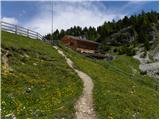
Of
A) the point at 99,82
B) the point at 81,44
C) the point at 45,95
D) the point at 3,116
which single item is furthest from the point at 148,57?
the point at 3,116

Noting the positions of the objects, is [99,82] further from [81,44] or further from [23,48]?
[81,44]

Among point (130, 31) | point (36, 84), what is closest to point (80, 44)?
point (130, 31)

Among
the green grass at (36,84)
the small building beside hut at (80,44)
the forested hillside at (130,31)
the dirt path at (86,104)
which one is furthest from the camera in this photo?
the forested hillside at (130,31)

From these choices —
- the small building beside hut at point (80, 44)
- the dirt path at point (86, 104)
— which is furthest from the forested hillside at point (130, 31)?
the dirt path at point (86, 104)

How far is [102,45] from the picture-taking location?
439 ft

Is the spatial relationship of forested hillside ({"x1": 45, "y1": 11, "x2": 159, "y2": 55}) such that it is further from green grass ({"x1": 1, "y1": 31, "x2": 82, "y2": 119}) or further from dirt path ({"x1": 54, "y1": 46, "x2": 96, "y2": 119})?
dirt path ({"x1": 54, "y1": 46, "x2": 96, "y2": 119})

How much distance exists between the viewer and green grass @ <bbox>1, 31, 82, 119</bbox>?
27297 mm

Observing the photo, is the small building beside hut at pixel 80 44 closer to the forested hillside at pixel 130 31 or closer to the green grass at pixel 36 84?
the forested hillside at pixel 130 31

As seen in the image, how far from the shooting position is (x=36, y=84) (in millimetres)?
35719

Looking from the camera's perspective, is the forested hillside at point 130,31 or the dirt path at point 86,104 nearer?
the dirt path at point 86,104

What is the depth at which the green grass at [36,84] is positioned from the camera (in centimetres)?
2730

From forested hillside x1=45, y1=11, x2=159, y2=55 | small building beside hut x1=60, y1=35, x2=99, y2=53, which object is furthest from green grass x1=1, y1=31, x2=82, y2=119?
small building beside hut x1=60, y1=35, x2=99, y2=53

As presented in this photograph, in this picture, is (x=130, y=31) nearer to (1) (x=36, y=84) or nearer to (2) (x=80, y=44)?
(2) (x=80, y=44)

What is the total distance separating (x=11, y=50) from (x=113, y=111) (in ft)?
72.0
